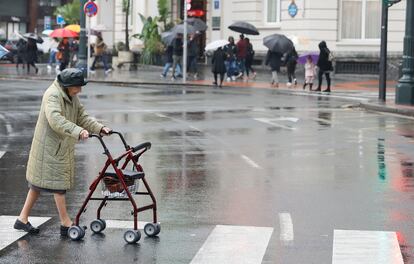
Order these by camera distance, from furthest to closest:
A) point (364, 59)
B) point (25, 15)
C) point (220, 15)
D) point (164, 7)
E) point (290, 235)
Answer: point (25, 15) → point (164, 7) → point (220, 15) → point (364, 59) → point (290, 235)

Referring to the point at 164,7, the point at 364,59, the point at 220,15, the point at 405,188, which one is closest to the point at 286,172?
the point at 405,188

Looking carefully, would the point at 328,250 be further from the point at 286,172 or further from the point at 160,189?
the point at 286,172

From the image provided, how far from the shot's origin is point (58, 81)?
9047 millimetres

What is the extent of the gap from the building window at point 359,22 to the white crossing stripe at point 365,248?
31997mm

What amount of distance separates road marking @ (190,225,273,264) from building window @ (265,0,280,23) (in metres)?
33.5

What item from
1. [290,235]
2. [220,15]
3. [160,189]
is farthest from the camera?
[220,15]

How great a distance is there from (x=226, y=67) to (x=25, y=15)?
178 ft

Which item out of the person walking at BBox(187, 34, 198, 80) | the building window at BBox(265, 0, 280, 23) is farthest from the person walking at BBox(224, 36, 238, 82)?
the building window at BBox(265, 0, 280, 23)

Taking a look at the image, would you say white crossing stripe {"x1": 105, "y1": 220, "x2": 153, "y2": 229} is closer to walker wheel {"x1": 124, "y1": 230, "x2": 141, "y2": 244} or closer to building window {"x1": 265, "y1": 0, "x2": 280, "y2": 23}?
walker wheel {"x1": 124, "y1": 230, "x2": 141, "y2": 244}

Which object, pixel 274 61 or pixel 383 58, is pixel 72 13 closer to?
pixel 274 61

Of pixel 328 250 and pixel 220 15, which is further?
pixel 220 15

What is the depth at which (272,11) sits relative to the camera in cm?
4250

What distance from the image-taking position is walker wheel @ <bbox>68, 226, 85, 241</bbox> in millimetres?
8734

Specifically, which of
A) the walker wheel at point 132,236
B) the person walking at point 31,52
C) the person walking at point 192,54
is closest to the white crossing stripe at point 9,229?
the walker wheel at point 132,236
